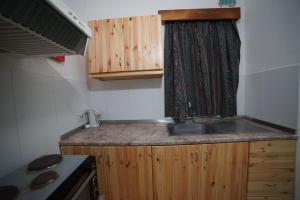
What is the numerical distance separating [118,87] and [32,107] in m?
0.93

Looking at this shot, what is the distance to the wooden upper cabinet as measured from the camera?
1.37 meters

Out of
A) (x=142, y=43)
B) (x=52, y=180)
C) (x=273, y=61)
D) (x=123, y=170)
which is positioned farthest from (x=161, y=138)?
(x=273, y=61)

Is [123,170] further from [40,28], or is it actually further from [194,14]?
[194,14]

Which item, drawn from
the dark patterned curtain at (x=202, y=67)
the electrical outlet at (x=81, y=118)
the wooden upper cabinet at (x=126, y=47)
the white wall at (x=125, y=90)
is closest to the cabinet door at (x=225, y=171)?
the dark patterned curtain at (x=202, y=67)

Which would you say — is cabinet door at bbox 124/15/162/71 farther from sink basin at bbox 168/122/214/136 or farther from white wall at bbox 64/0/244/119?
sink basin at bbox 168/122/214/136

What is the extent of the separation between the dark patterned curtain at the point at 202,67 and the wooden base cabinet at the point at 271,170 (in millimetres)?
577

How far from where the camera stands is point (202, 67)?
1.63 m

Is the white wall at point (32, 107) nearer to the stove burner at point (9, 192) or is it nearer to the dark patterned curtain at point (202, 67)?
the stove burner at point (9, 192)

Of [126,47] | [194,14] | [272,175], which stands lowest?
[272,175]

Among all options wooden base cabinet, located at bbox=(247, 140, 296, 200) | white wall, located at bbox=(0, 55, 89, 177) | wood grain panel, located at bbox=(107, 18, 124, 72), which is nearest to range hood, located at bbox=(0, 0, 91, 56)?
white wall, located at bbox=(0, 55, 89, 177)

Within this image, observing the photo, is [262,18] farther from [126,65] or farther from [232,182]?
[232,182]

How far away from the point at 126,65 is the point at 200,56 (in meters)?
0.86

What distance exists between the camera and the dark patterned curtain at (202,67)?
163 centimetres

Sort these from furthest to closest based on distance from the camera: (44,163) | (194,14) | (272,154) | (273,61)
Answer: (194,14)
(273,61)
(272,154)
(44,163)
